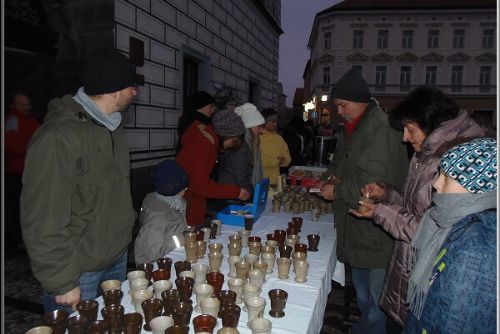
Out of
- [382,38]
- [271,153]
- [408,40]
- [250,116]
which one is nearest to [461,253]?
[250,116]

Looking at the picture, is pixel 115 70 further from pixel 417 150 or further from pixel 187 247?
pixel 417 150

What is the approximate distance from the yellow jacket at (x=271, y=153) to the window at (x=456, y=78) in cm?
3649

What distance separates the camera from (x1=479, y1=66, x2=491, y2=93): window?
1410 inches

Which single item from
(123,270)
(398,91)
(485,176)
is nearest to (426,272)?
(485,176)

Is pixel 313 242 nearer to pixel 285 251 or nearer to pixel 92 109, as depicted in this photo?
pixel 285 251

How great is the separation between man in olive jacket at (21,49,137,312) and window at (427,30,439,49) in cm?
4058

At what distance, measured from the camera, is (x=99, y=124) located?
2078 millimetres

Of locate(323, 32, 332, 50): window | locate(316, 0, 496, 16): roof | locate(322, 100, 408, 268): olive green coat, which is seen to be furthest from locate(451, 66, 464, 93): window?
locate(322, 100, 408, 268): olive green coat

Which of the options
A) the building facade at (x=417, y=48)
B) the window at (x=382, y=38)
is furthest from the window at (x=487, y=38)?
the window at (x=382, y=38)

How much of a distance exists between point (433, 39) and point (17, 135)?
1568 inches

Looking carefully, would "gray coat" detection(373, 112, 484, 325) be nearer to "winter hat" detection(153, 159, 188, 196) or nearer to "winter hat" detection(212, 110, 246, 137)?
"winter hat" detection(153, 159, 188, 196)

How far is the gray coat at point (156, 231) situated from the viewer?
2605 millimetres

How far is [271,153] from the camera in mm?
6227

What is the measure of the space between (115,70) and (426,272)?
1.89 meters
